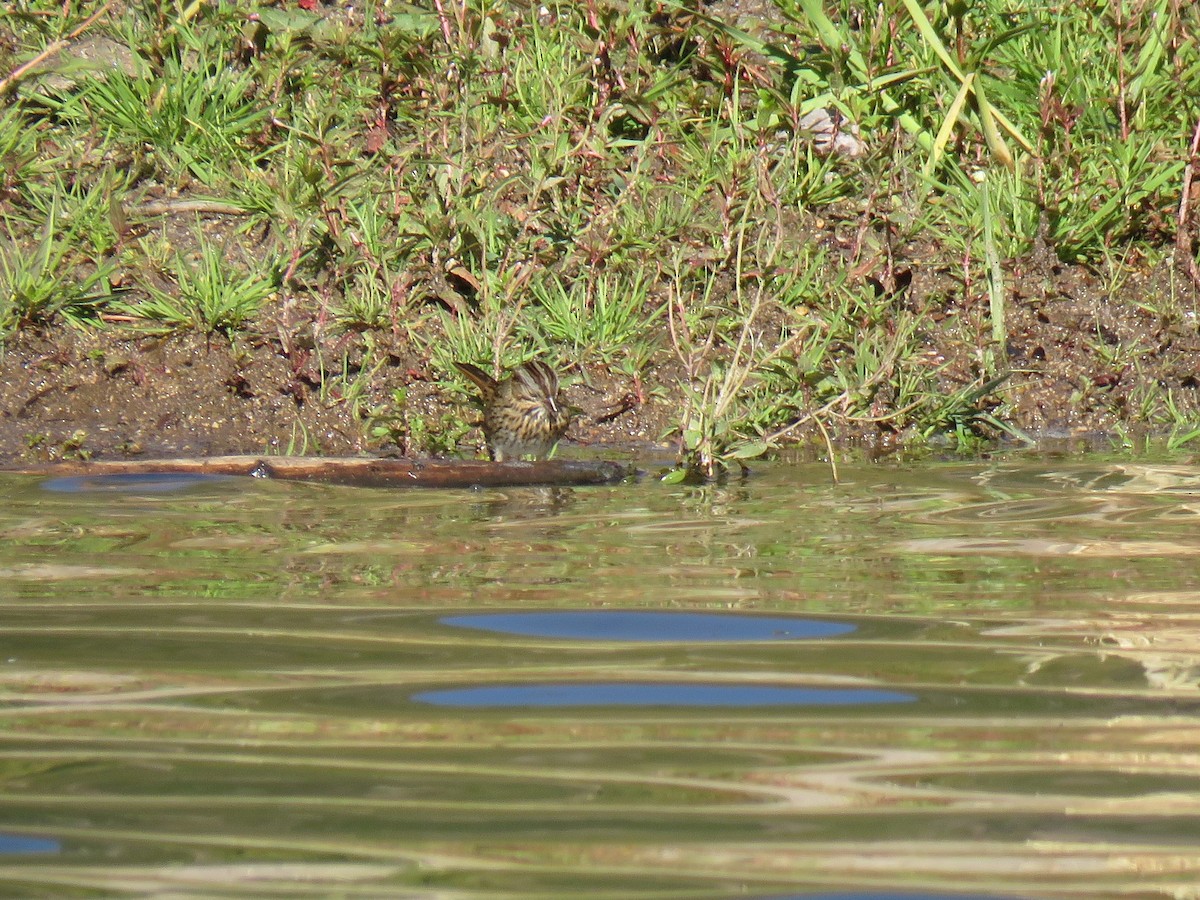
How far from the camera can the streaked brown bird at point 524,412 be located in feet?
22.1

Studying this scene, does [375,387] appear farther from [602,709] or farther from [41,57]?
[602,709]

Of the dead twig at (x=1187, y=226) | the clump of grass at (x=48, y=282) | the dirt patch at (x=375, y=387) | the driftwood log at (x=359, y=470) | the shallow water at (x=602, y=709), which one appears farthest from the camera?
the dead twig at (x=1187, y=226)

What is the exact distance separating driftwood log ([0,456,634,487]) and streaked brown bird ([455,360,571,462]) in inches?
33.9

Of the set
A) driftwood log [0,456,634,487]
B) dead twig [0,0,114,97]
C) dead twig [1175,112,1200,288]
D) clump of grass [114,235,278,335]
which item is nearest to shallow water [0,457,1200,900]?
driftwood log [0,456,634,487]

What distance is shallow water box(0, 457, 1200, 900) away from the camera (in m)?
2.02

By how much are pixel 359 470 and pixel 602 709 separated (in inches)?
125

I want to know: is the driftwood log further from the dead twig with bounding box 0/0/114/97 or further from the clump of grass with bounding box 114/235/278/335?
the dead twig with bounding box 0/0/114/97

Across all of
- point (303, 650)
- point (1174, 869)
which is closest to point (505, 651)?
point (303, 650)

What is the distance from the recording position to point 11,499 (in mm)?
5543

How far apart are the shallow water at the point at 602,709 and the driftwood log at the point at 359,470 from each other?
837 millimetres

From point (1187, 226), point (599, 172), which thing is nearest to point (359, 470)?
point (599, 172)

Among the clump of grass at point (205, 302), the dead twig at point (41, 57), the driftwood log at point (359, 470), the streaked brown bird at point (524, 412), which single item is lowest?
the driftwood log at point (359, 470)

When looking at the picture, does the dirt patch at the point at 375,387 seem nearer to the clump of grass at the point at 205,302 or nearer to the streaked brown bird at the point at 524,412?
the clump of grass at the point at 205,302

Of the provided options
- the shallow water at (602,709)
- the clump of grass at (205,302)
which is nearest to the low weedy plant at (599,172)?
the clump of grass at (205,302)
